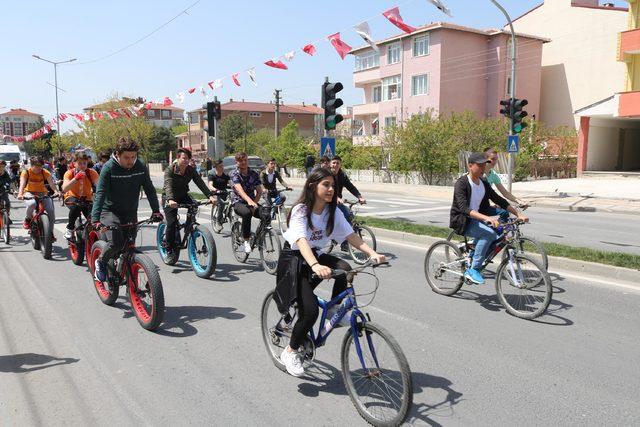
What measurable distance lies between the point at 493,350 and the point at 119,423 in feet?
10.1

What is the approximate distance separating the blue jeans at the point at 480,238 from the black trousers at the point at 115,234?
12.5 feet

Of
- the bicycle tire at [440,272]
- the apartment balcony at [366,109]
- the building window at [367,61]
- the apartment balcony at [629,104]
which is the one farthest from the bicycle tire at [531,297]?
the building window at [367,61]

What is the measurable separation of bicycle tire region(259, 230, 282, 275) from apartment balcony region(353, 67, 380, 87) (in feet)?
138

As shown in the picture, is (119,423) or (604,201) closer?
(119,423)

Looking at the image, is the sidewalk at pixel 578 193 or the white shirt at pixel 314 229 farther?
the sidewalk at pixel 578 193

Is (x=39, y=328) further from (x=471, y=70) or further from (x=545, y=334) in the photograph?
(x=471, y=70)

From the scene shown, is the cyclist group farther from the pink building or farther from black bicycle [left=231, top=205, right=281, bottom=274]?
the pink building

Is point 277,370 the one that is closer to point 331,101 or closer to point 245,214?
point 245,214

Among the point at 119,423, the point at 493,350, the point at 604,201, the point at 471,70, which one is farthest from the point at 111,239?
the point at 471,70

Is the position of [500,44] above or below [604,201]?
above

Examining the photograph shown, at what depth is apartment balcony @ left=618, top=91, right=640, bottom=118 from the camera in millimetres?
27922

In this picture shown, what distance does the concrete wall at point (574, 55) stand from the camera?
41.2 meters

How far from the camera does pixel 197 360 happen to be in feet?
14.5

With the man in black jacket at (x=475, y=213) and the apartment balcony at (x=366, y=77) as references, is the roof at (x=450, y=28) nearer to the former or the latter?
the apartment balcony at (x=366, y=77)
